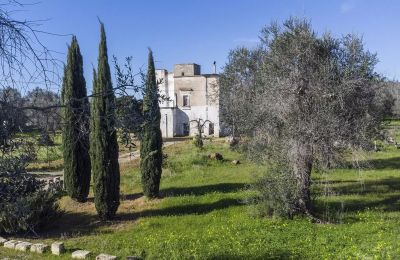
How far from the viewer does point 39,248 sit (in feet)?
34.6

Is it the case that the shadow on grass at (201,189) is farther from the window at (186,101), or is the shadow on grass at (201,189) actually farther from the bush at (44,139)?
the window at (186,101)

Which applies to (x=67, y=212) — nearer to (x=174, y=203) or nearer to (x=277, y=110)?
(x=174, y=203)

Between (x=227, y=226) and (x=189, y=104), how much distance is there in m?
35.0

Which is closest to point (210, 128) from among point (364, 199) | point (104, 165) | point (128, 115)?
point (364, 199)

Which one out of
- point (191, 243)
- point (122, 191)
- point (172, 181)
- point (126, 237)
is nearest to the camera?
point (191, 243)

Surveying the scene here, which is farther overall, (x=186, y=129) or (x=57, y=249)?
(x=186, y=129)

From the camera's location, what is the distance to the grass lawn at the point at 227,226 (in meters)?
9.91

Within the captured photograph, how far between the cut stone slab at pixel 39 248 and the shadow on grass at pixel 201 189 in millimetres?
7227

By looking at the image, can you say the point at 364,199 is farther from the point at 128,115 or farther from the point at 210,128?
the point at 210,128

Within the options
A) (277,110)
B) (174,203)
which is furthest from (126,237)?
(277,110)

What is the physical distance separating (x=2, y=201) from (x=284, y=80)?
36.0 feet

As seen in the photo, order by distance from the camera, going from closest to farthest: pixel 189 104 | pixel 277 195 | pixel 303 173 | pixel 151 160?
pixel 277 195 < pixel 303 173 < pixel 151 160 < pixel 189 104

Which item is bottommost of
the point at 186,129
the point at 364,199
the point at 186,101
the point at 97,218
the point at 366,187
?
the point at 97,218

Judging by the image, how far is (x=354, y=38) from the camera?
1439cm
